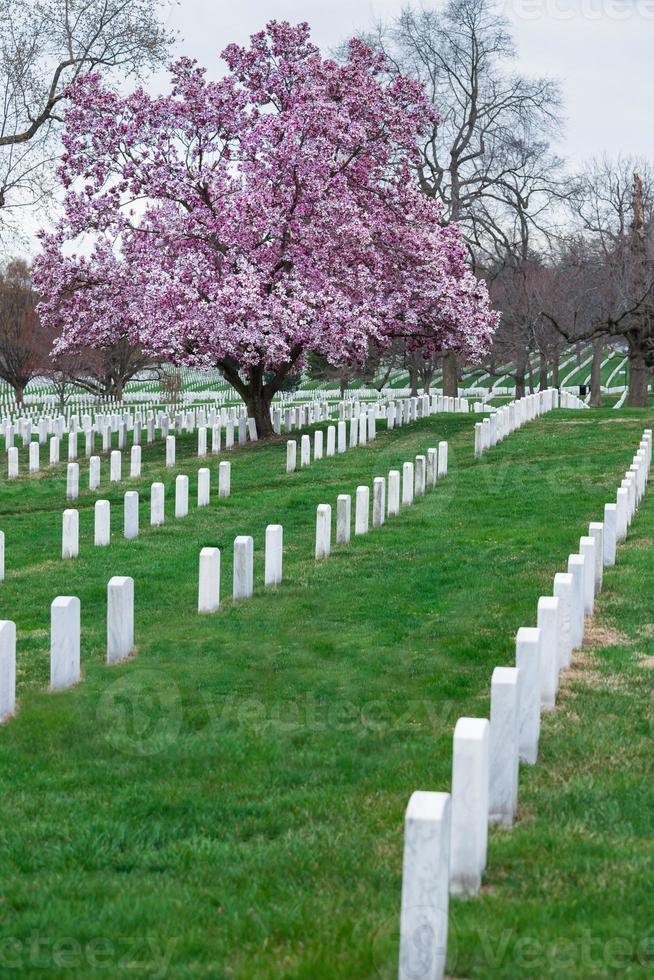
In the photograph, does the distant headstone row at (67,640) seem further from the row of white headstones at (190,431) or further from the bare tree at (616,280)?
the bare tree at (616,280)

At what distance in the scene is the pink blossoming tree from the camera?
27.6m

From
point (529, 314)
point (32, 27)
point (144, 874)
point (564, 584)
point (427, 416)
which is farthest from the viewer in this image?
point (529, 314)

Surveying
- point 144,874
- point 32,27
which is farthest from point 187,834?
point 32,27

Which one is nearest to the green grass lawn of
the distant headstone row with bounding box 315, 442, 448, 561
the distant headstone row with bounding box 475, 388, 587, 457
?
the distant headstone row with bounding box 315, 442, 448, 561

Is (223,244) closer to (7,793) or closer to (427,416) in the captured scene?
(427,416)

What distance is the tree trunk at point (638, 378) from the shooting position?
43.5 metres

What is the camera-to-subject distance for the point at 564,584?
797 centimetres

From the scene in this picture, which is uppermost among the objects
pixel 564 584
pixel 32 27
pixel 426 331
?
pixel 32 27

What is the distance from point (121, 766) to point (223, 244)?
2356 cm

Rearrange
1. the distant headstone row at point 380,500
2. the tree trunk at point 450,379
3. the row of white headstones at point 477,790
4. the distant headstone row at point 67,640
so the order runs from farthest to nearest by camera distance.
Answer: the tree trunk at point 450,379 → the distant headstone row at point 380,500 → the distant headstone row at point 67,640 → the row of white headstones at point 477,790

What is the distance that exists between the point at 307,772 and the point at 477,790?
1767 mm

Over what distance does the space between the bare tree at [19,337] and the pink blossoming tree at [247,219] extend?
75.9 ft

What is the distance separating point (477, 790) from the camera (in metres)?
4.72

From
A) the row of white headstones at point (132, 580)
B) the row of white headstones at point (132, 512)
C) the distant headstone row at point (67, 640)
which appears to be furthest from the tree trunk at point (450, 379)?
the distant headstone row at point (67, 640)
